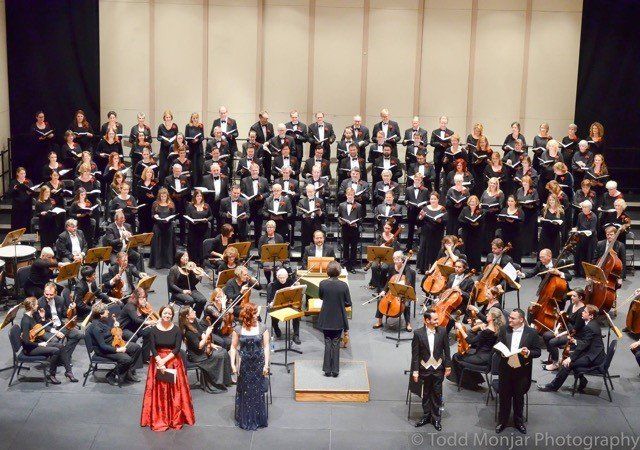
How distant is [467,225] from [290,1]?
6153 millimetres

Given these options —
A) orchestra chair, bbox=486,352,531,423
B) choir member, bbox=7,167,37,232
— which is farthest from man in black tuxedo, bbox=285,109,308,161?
orchestra chair, bbox=486,352,531,423

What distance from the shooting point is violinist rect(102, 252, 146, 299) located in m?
13.2

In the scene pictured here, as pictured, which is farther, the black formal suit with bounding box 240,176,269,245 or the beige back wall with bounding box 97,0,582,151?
the beige back wall with bounding box 97,0,582,151

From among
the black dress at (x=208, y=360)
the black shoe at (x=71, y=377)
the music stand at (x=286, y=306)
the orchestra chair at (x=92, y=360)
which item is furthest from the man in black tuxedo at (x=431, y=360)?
the black shoe at (x=71, y=377)

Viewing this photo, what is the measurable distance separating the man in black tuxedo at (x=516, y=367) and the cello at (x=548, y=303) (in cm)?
→ 199

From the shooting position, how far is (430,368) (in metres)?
10.6

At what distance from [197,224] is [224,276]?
3.19 m

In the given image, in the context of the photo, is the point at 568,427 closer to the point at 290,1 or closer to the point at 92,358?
the point at 92,358

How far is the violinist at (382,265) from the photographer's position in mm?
14625

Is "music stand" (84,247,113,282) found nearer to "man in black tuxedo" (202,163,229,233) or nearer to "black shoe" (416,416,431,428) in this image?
"man in black tuxedo" (202,163,229,233)

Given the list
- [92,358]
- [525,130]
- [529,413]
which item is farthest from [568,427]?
[525,130]

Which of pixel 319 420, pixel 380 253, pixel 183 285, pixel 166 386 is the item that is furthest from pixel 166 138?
pixel 319 420

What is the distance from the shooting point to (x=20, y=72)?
18.9 m

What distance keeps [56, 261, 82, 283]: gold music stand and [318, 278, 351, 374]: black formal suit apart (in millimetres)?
3477
